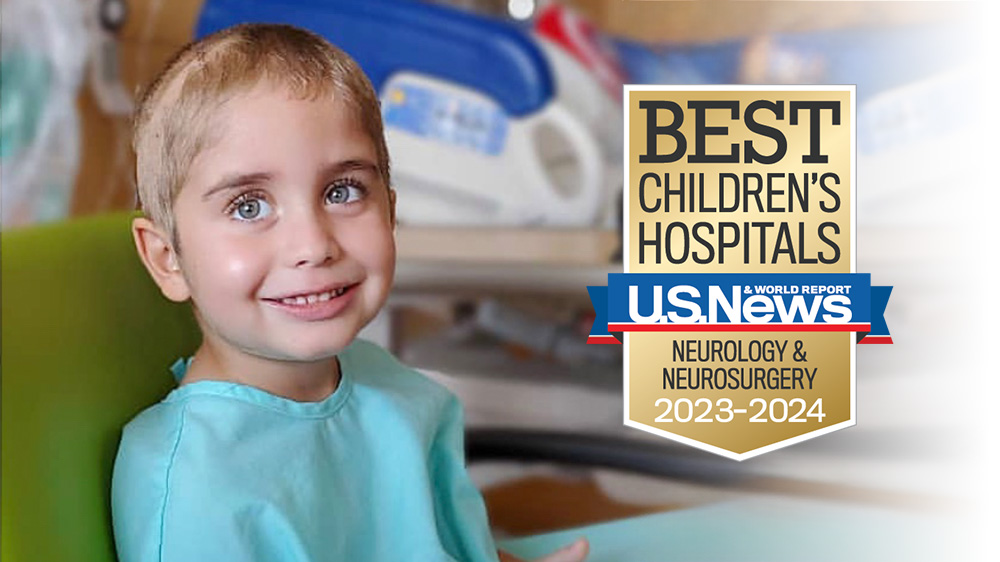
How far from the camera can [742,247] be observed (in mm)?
773

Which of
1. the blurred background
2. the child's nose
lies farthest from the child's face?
the blurred background

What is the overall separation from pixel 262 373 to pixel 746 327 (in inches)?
12.7

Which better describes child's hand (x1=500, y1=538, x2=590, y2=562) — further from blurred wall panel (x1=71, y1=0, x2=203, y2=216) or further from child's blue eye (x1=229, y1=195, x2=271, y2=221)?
blurred wall panel (x1=71, y1=0, x2=203, y2=216)

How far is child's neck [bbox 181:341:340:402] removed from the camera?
0.61 metres

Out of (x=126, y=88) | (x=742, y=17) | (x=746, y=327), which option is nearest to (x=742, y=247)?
(x=746, y=327)

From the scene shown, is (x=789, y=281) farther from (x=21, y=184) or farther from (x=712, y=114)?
(x=21, y=184)

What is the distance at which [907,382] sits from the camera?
816mm

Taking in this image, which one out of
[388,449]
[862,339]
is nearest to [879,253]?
[862,339]

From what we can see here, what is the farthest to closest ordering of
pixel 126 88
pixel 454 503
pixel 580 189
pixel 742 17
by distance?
pixel 126 88, pixel 580 189, pixel 742 17, pixel 454 503

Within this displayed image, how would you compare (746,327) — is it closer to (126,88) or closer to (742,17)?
(742,17)

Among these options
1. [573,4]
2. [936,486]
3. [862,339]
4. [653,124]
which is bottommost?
[936,486]

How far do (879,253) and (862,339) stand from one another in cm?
7

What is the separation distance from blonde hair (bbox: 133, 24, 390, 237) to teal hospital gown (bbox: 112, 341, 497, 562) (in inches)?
3.8

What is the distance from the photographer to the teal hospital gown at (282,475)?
55cm
